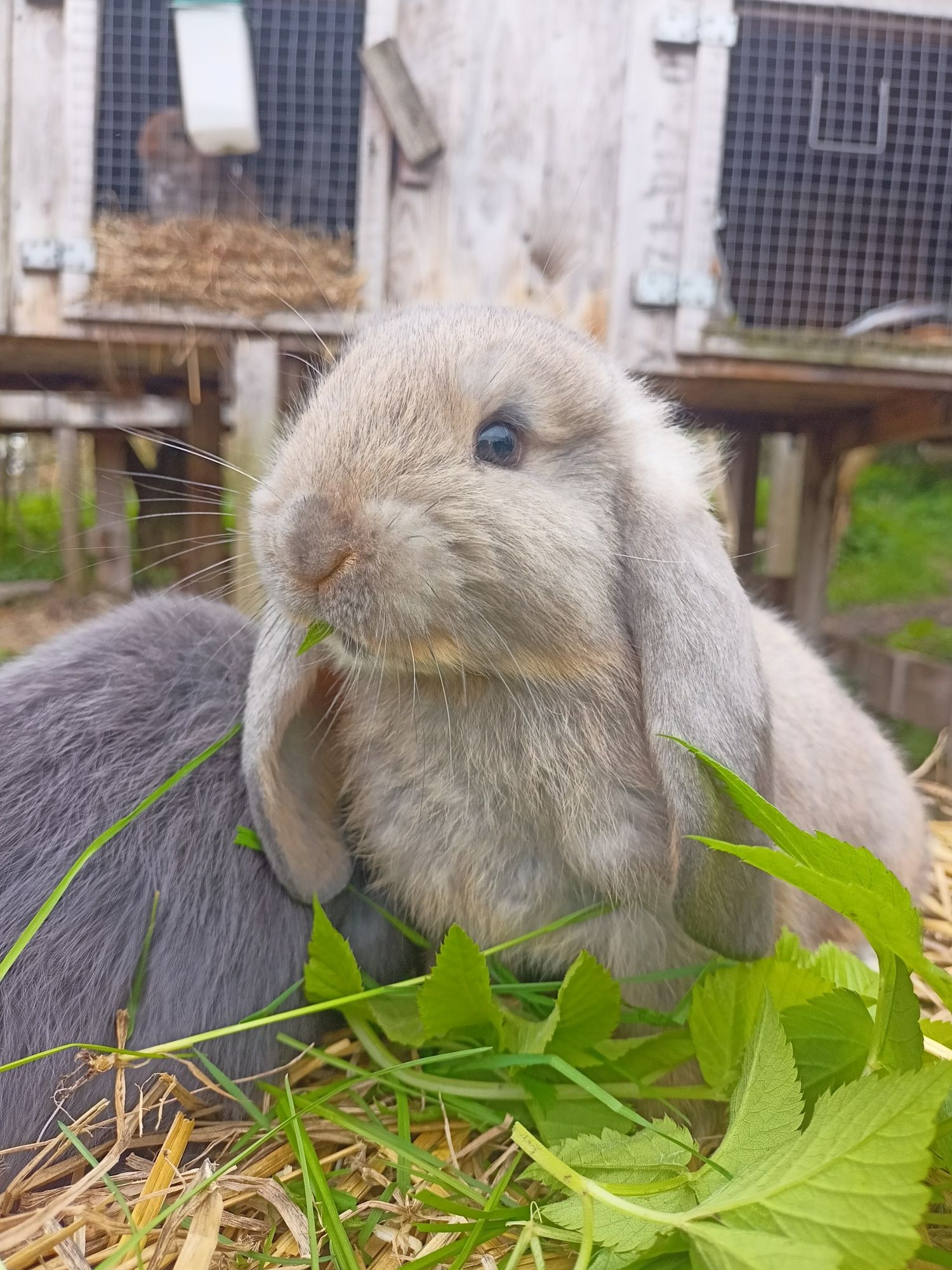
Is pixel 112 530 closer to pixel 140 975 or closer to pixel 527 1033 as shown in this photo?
pixel 140 975

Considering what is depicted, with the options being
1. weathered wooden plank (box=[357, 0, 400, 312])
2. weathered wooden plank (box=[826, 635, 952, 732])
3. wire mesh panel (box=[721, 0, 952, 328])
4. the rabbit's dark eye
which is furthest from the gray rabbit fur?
Result: weathered wooden plank (box=[826, 635, 952, 732])

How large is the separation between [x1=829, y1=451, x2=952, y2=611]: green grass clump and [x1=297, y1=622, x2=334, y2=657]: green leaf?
5.88 metres

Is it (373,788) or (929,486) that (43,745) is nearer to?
(373,788)

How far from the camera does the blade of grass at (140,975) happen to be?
113 cm

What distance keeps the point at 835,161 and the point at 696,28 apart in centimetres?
125

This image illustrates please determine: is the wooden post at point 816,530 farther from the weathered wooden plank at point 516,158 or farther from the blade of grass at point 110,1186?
the blade of grass at point 110,1186

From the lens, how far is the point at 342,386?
3.70 feet

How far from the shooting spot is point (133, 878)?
1.20 m

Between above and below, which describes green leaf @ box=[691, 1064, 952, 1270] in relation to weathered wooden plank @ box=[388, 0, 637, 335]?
below

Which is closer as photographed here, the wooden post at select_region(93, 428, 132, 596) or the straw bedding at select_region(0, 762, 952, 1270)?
the straw bedding at select_region(0, 762, 952, 1270)

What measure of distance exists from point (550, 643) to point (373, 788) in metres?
0.34

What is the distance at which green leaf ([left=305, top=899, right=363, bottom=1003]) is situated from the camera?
111 centimetres

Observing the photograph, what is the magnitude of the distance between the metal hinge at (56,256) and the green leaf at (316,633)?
66.9 inches

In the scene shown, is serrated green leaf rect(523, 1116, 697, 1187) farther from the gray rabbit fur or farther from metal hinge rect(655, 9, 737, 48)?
metal hinge rect(655, 9, 737, 48)
